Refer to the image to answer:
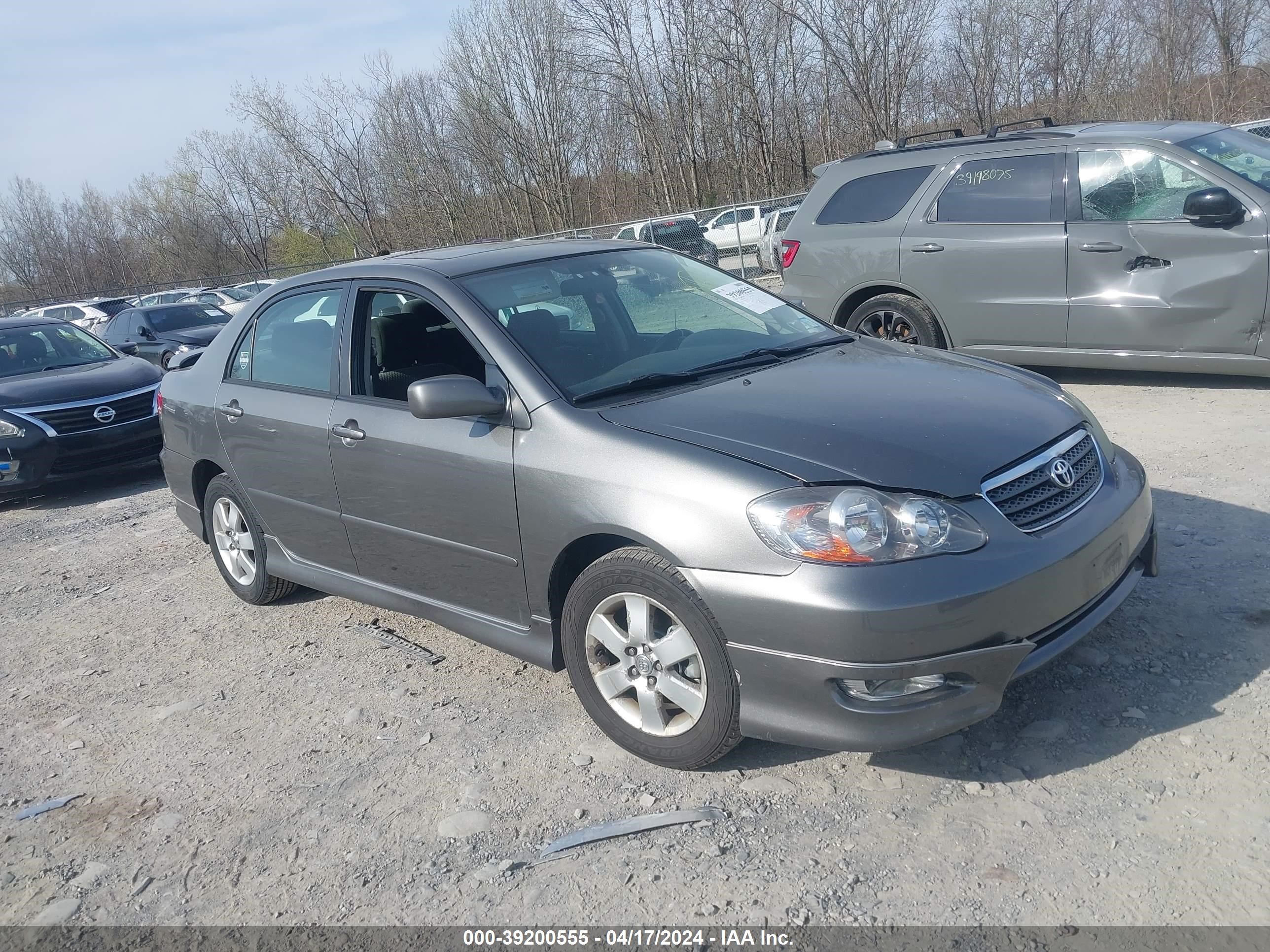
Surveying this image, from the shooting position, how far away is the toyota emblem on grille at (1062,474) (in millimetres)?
3219

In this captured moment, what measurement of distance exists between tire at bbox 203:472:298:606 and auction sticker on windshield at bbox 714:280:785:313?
2.58 meters

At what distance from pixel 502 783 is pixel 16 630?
369 centimetres

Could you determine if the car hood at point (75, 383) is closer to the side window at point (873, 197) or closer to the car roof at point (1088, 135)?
the side window at point (873, 197)

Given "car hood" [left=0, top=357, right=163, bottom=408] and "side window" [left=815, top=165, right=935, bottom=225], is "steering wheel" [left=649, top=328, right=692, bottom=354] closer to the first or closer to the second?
"side window" [left=815, top=165, right=935, bottom=225]

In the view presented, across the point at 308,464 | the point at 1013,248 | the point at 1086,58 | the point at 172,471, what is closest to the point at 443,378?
the point at 308,464

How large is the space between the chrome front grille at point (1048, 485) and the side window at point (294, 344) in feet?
9.38

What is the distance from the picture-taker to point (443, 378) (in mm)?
3557

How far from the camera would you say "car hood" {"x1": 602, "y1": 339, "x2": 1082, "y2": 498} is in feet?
9.88

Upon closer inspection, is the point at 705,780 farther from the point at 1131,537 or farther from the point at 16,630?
the point at 16,630

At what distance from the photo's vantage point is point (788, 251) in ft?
28.1

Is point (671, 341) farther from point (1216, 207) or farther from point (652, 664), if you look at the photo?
point (1216, 207)

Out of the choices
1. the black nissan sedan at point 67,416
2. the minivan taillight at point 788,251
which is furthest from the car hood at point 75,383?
the minivan taillight at point 788,251

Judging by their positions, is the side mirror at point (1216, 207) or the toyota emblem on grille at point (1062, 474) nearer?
the toyota emblem on grille at point (1062, 474)

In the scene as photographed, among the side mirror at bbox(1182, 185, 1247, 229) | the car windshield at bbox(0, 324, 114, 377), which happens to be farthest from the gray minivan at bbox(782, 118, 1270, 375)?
the car windshield at bbox(0, 324, 114, 377)
